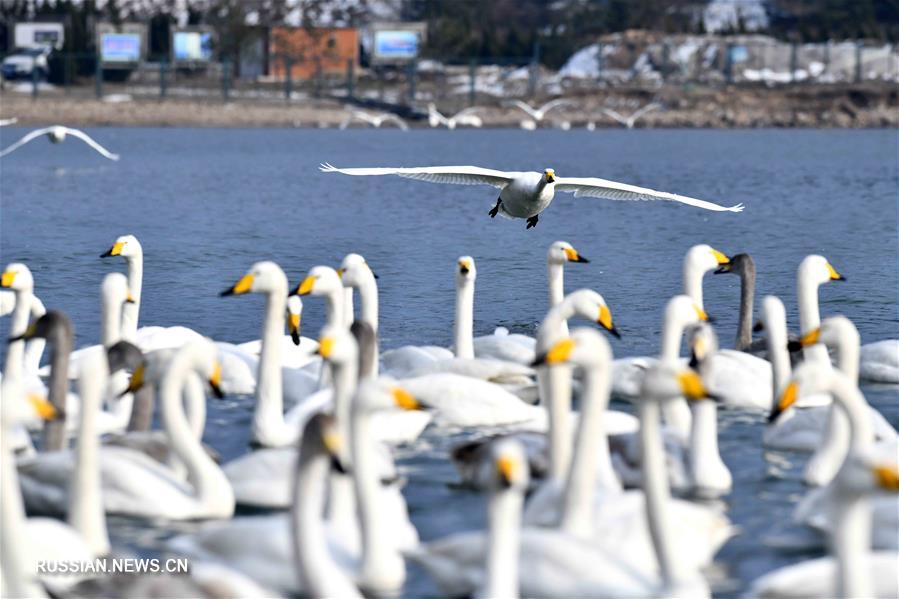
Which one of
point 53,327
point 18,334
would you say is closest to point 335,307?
point 18,334

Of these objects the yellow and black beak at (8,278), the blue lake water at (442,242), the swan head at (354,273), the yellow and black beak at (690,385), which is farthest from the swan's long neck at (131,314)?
the yellow and black beak at (690,385)

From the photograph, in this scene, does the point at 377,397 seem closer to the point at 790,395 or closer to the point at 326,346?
the point at 326,346

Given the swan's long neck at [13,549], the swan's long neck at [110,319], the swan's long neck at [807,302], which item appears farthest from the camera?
the swan's long neck at [807,302]

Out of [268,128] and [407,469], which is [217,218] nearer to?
[407,469]

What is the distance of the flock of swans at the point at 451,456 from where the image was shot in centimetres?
827

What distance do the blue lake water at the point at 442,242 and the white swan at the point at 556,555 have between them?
596 millimetres

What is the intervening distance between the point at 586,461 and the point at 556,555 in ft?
3.03

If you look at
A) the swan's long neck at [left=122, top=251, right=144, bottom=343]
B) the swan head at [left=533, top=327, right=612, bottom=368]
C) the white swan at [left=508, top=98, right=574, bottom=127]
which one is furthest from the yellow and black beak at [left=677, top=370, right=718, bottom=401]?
the white swan at [left=508, top=98, right=574, bottom=127]

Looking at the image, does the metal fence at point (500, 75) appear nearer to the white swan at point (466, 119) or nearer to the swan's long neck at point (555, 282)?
the white swan at point (466, 119)

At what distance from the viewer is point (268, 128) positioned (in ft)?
406

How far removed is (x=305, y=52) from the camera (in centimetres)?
15912

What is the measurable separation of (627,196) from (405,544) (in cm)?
1393

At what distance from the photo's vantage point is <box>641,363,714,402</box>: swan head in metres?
9.00

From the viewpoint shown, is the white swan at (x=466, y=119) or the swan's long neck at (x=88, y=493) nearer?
the swan's long neck at (x=88, y=493)
